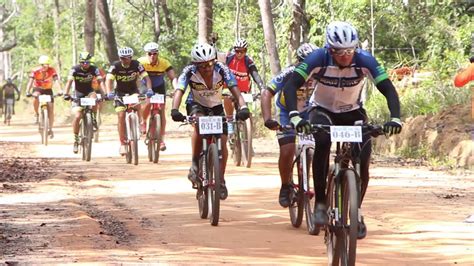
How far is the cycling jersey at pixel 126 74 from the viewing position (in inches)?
704

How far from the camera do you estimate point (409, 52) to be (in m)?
29.8

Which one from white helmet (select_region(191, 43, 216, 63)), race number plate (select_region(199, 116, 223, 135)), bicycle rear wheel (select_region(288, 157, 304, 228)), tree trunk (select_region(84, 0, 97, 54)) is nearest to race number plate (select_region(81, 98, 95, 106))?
white helmet (select_region(191, 43, 216, 63))

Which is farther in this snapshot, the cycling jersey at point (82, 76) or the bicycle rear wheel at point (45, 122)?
the bicycle rear wheel at point (45, 122)

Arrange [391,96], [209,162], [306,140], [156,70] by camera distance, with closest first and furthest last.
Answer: [391,96]
[306,140]
[209,162]
[156,70]

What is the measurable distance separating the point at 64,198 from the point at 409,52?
721 inches

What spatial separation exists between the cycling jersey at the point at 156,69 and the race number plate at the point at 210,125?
737 centimetres

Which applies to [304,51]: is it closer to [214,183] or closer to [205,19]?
[214,183]

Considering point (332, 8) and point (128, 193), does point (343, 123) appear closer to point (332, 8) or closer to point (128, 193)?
point (128, 193)

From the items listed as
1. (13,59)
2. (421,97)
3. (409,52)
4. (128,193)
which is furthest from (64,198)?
(13,59)

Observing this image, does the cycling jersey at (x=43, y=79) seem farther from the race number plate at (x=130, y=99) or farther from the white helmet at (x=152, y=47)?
the race number plate at (x=130, y=99)

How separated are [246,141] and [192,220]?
6413 millimetres

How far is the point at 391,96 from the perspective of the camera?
8164 millimetres

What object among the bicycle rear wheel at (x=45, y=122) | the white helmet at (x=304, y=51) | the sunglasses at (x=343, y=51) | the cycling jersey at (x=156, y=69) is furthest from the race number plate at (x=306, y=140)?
the bicycle rear wheel at (x=45, y=122)

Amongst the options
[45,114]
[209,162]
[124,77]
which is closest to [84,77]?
[124,77]
